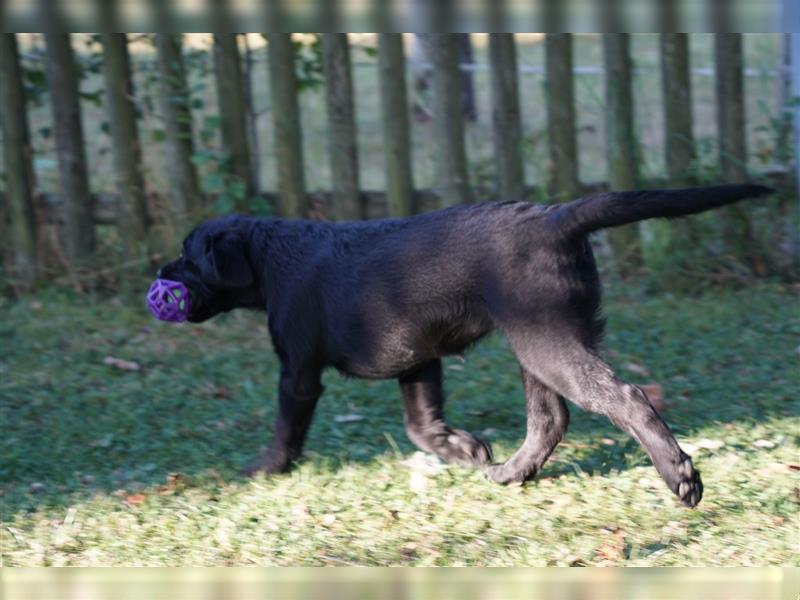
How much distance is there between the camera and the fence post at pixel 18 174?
8.09 metres

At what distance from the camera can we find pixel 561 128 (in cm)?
797

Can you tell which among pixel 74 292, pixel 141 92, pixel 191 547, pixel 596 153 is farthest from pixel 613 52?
pixel 191 547

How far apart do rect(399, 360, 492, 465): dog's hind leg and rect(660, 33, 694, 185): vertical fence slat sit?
3178mm

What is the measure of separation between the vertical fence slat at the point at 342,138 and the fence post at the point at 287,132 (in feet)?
0.73

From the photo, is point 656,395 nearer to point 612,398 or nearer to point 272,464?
point 612,398

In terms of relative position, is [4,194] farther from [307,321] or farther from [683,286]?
[683,286]

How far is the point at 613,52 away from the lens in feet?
25.5

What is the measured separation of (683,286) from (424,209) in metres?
1.84

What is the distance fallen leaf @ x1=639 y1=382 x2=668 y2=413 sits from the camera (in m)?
5.99

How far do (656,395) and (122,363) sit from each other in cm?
315

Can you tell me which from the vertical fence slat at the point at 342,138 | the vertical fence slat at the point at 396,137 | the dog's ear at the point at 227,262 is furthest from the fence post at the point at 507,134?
the dog's ear at the point at 227,262

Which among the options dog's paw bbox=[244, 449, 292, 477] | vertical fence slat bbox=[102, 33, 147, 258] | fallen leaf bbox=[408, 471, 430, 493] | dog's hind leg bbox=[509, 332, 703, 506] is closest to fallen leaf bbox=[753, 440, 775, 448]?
dog's hind leg bbox=[509, 332, 703, 506]

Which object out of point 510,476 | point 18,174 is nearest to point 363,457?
point 510,476

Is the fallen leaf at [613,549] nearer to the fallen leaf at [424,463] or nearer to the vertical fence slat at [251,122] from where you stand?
the fallen leaf at [424,463]
